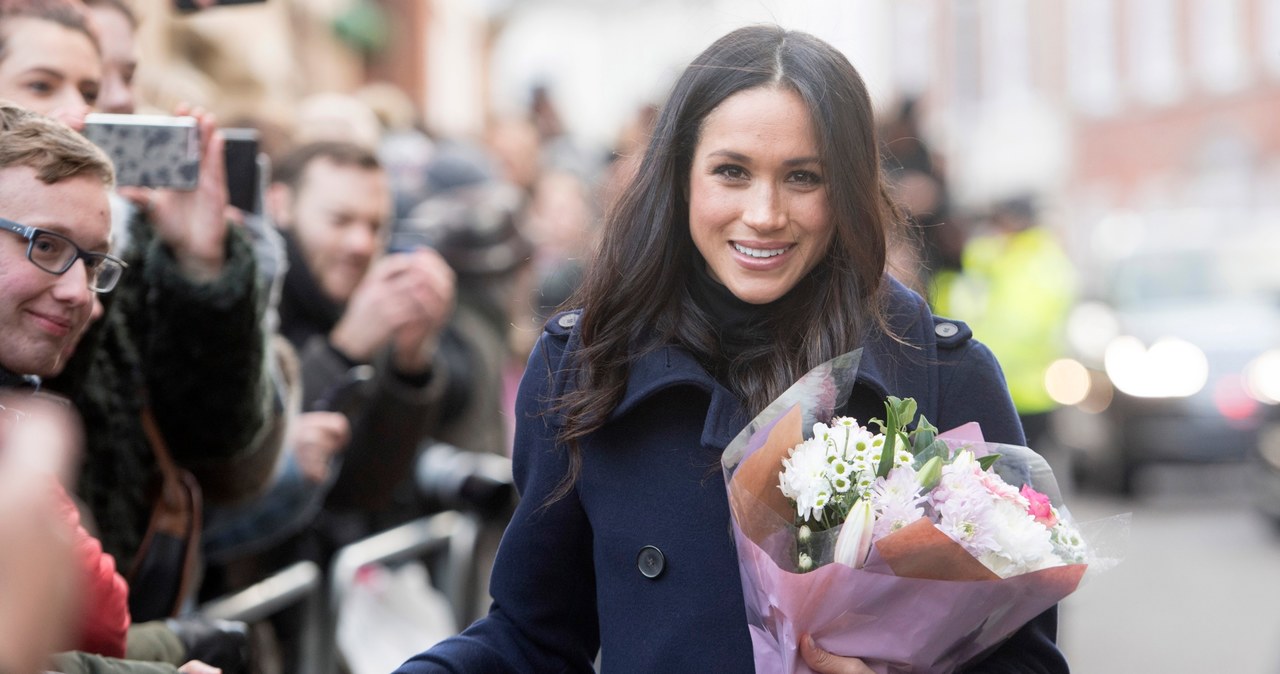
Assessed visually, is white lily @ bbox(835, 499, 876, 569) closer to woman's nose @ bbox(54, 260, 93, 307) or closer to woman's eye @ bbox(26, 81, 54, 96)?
woman's nose @ bbox(54, 260, 93, 307)

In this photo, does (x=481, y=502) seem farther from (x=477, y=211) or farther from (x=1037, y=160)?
(x=1037, y=160)

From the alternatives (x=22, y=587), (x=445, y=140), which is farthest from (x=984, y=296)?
(x=22, y=587)

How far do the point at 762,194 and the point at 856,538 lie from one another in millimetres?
685

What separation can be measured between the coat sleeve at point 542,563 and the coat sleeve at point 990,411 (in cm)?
70

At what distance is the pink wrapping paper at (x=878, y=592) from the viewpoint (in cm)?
238

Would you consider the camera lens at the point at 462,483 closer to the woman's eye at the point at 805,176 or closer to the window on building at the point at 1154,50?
the woman's eye at the point at 805,176

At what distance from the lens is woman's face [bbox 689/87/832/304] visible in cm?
281

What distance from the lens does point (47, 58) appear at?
3.45m

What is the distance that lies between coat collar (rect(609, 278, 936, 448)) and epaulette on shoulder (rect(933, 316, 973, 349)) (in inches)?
0.9

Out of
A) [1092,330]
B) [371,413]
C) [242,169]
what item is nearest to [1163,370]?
[1092,330]

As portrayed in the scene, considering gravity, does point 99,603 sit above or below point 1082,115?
Result: above

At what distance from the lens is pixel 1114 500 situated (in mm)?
13031

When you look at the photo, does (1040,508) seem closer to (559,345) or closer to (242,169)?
(559,345)

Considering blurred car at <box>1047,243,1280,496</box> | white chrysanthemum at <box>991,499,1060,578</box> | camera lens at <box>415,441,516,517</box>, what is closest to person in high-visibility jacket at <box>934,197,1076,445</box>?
blurred car at <box>1047,243,1280,496</box>
